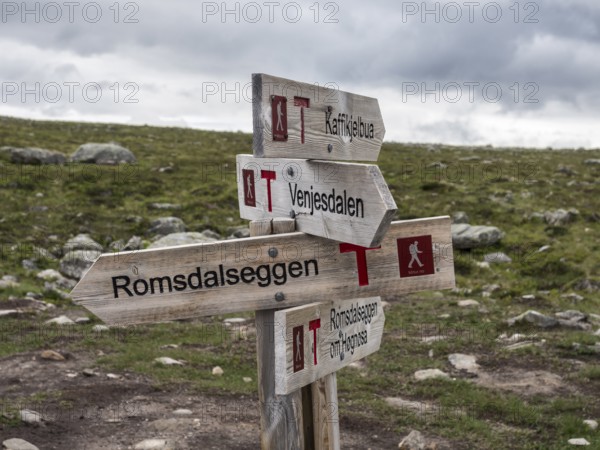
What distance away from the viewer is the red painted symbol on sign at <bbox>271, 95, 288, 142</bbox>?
3.54m

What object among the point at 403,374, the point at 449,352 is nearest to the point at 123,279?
the point at 403,374

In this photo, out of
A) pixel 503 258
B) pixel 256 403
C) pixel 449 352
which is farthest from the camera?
pixel 503 258

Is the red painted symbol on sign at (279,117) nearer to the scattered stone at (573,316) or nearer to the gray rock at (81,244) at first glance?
the scattered stone at (573,316)

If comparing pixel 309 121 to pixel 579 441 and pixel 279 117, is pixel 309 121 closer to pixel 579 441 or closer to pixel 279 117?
pixel 279 117

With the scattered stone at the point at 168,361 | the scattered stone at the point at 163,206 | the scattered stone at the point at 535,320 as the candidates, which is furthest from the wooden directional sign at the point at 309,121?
the scattered stone at the point at 163,206

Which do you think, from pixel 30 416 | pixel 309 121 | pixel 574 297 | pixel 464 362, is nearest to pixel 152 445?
pixel 30 416

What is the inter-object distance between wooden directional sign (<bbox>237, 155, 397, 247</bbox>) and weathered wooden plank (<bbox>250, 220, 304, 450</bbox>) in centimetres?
58

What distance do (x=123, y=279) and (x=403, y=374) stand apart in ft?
22.3

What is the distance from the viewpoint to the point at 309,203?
3.76 m

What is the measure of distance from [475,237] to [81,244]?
1000 cm

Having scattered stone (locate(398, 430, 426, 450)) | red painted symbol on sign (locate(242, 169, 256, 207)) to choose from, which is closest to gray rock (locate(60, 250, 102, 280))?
scattered stone (locate(398, 430, 426, 450))

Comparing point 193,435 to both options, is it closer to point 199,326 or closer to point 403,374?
point 403,374

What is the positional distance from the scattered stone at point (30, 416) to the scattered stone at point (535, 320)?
25.2ft

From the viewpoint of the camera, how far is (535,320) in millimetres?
11664
